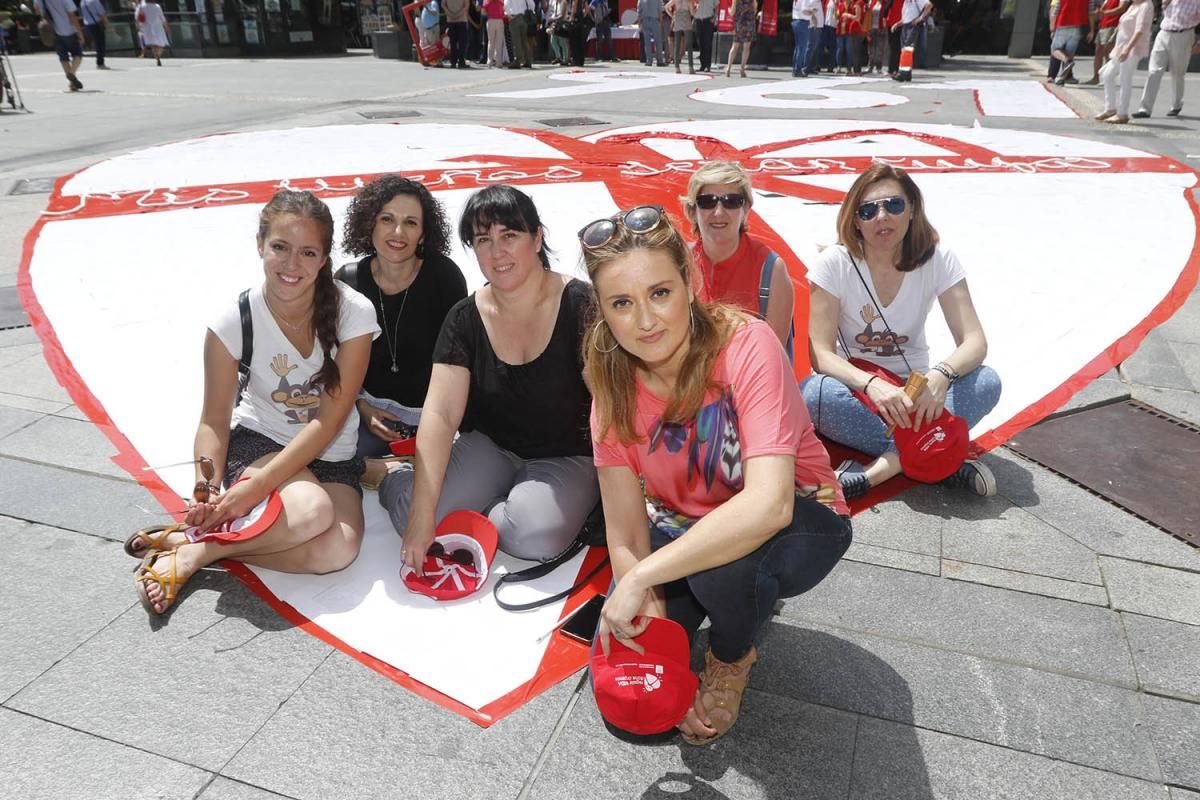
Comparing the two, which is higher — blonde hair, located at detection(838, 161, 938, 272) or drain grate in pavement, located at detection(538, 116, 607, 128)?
blonde hair, located at detection(838, 161, 938, 272)

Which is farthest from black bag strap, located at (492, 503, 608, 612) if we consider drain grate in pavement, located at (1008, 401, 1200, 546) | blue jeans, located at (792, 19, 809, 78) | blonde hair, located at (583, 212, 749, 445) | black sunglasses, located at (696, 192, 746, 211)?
blue jeans, located at (792, 19, 809, 78)

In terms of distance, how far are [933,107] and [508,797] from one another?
41.4ft

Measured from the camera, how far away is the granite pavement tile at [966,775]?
189 centimetres

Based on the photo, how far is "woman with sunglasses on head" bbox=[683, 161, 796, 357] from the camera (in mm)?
3191

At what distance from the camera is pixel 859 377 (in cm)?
312

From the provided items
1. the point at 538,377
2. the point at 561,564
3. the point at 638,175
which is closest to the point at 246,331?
the point at 538,377

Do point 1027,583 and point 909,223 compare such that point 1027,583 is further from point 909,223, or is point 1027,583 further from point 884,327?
point 909,223

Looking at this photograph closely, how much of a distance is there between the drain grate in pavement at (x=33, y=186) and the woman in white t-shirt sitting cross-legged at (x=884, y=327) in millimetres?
7326

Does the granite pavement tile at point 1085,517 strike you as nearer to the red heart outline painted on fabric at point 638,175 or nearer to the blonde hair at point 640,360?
the red heart outline painted on fabric at point 638,175

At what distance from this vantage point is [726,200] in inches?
126

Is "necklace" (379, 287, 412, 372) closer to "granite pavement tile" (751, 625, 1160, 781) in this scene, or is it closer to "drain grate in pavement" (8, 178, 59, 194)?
"granite pavement tile" (751, 625, 1160, 781)

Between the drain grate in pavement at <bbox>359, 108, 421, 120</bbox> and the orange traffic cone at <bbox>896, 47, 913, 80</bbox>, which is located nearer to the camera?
the drain grate in pavement at <bbox>359, 108, 421, 120</bbox>

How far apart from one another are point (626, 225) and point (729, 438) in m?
0.56

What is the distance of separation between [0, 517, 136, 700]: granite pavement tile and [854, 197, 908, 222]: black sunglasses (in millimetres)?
2709
